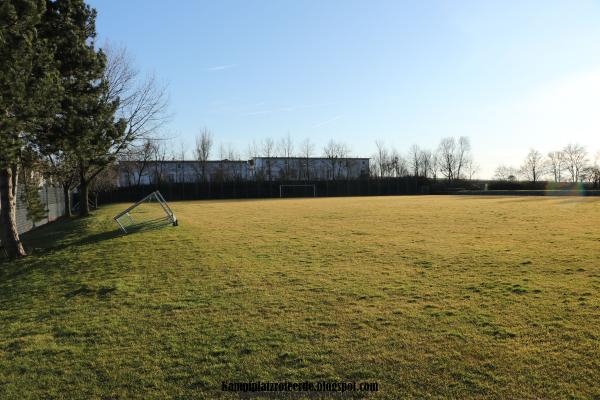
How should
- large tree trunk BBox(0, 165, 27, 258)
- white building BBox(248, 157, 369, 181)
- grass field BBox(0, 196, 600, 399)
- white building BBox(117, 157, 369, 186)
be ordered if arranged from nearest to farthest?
grass field BBox(0, 196, 600, 399) → large tree trunk BBox(0, 165, 27, 258) → white building BBox(117, 157, 369, 186) → white building BBox(248, 157, 369, 181)

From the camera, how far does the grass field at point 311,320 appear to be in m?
4.02

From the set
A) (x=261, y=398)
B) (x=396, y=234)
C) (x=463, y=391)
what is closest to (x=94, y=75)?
(x=396, y=234)

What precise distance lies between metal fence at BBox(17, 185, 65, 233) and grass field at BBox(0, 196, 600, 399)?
10.2 metres

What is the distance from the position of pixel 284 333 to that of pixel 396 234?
8.36 meters

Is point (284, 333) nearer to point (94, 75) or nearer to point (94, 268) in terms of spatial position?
point (94, 268)

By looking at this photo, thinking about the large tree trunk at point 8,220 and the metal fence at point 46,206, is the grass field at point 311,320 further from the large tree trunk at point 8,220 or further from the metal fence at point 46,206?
the metal fence at point 46,206

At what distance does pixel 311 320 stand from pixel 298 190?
65.0 m

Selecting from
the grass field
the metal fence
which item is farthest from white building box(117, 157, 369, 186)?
the grass field

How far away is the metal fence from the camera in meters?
19.7

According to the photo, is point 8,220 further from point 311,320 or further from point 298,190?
point 298,190

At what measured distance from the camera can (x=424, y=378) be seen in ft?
12.8

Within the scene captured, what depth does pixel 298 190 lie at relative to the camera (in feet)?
231

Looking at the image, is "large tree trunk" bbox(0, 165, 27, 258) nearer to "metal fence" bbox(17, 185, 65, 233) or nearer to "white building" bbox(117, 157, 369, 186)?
"metal fence" bbox(17, 185, 65, 233)

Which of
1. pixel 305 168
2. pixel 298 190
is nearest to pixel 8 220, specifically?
pixel 298 190
